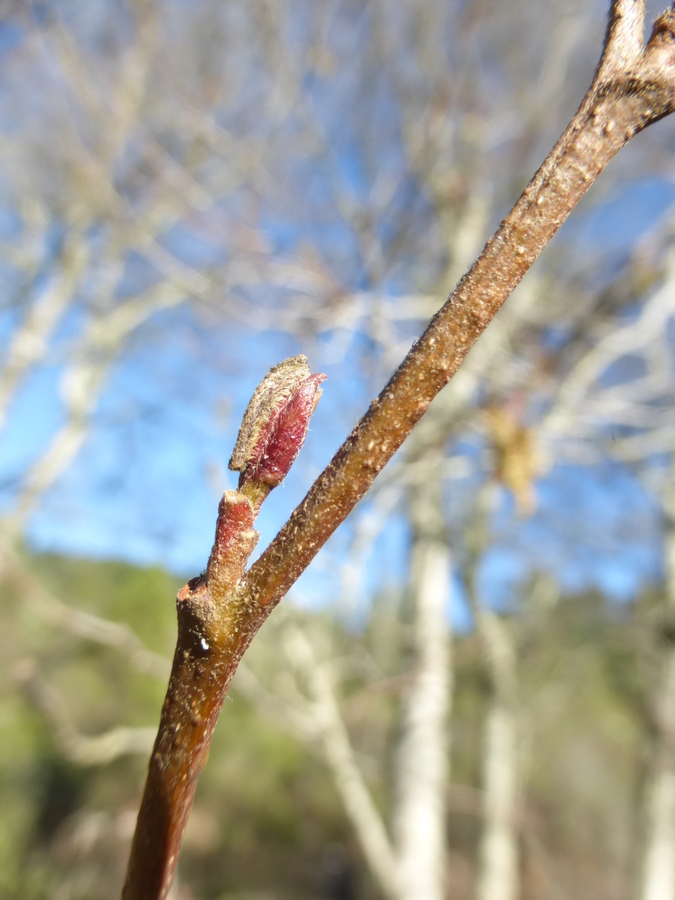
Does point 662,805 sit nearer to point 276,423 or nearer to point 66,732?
point 66,732

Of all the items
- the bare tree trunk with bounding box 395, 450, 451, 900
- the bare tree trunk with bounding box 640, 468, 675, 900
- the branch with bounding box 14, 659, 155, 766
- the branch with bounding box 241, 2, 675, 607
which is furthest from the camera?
the bare tree trunk with bounding box 640, 468, 675, 900

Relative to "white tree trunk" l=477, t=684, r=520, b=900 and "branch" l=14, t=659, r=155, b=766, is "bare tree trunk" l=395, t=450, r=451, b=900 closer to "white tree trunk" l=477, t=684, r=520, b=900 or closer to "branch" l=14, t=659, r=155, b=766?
"white tree trunk" l=477, t=684, r=520, b=900

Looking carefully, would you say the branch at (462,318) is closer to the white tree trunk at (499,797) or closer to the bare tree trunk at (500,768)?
the bare tree trunk at (500,768)

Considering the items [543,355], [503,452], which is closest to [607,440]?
[543,355]

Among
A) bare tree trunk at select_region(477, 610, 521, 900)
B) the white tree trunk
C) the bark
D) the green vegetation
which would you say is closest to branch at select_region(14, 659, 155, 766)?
the bark

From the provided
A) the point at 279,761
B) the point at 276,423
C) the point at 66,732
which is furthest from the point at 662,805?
the point at 279,761

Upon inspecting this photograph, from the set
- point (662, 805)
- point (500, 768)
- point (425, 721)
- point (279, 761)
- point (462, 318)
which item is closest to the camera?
point (462, 318)

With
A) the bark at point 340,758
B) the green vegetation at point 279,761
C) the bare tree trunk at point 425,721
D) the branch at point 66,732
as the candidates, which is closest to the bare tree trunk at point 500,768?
the green vegetation at point 279,761

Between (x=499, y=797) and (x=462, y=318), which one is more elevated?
(x=499, y=797)
